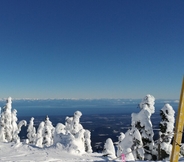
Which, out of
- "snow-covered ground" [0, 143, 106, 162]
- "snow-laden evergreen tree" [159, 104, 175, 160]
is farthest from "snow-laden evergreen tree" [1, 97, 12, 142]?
"snow-laden evergreen tree" [159, 104, 175, 160]

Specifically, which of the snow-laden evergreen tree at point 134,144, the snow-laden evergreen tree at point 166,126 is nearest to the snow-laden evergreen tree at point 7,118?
the snow-laden evergreen tree at point 134,144

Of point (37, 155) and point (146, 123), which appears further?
point (146, 123)

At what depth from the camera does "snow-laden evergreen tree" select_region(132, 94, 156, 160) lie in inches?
1127

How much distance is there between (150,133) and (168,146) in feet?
8.42

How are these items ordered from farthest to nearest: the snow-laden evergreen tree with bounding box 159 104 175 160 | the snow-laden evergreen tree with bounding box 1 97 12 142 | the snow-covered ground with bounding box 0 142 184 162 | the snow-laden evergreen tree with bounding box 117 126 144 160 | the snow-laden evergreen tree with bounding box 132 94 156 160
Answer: the snow-laden evergreen tree with bounding box 1 97 12 142, the snow-laden evergreen tree with bounding box 132 94 156 160, the snow-laden evergreen tree with bounding box 117 126 144 160, the snow-laden evergreen tree with bounding box 159 104 175 160, the snow-covered ground with bounding box 0 142 184 162

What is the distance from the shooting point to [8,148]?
21.6m

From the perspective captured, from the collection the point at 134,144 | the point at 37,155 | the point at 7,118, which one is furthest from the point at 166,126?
the point at 7,118

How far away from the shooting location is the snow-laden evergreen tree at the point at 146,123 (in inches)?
1127

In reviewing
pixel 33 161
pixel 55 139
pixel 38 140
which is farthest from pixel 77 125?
pixel 33 161

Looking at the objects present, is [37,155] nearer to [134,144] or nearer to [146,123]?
[134,144]

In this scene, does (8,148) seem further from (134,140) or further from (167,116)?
(167,116)

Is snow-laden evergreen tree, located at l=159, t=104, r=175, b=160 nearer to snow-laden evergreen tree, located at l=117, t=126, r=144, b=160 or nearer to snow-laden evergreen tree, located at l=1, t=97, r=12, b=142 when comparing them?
snow-laden evergreen tree, located at l=117, t=126, r=144, b=160

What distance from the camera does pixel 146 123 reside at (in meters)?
28.6

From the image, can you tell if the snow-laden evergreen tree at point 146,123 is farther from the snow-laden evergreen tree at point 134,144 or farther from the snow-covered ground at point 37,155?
the snow-covered ground at point 37,155
